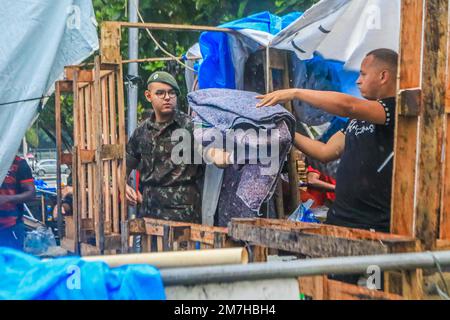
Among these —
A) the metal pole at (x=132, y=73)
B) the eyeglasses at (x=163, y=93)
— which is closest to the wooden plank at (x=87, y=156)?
the eyeglasses at (x=163, y=93)

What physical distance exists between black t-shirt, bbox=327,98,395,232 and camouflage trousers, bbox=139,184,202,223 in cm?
170

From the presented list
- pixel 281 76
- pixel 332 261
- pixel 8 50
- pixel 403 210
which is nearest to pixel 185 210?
pixel 281 76

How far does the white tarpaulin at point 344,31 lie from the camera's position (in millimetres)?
4793

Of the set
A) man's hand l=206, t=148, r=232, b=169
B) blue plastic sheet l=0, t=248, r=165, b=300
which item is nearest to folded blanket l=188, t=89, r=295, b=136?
man's hand l=206, t=148, r=232, b=169

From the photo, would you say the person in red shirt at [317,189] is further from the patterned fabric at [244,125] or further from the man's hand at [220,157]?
the man's hand at [220,157]

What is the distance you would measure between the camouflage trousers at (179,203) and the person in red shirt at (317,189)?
1280 millimetres

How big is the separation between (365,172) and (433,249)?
1.29 meters

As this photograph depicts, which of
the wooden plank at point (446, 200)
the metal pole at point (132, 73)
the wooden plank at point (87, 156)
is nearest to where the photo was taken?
the wooden plank at point (446, 200)

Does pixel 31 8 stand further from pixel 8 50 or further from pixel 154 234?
pixel 154 234

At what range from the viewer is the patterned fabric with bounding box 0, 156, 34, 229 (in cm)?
671

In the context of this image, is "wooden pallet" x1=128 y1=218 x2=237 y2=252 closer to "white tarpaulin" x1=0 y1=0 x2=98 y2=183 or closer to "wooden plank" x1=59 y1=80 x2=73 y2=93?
"white tarpaulin" x1=0 y1=0 x2=98 y2=183

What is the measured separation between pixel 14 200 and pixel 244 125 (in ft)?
9.53

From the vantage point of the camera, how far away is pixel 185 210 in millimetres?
5535
